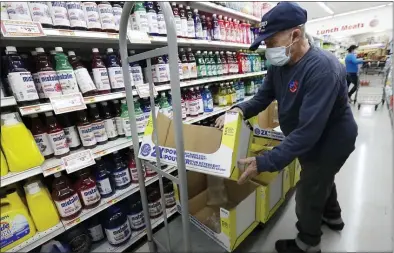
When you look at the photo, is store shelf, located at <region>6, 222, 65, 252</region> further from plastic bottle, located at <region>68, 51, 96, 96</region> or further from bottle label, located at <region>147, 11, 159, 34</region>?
bottle label, located at <region>147, 11, 159, 34</region>

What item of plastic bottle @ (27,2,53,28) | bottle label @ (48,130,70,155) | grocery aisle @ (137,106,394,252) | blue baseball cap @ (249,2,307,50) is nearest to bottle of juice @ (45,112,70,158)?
bottle label @ (48,130,70,155)

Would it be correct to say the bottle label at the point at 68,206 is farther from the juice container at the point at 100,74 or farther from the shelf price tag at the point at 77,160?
the juice container at the point at 100,74

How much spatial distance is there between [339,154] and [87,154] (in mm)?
1465

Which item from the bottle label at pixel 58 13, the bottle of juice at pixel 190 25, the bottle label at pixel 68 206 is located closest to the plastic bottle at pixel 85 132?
the bottle label at pixel 68 206

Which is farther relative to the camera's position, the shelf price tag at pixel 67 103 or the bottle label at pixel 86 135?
the bottle label at pixel 86 135

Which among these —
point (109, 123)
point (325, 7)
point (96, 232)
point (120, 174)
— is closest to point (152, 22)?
point (109, 123)

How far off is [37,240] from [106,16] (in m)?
1.35

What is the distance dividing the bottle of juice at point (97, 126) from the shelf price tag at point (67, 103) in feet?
0.74

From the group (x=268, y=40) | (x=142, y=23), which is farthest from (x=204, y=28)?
(x=268, y=40)

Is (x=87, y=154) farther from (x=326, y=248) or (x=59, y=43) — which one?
(x=326, y=248)

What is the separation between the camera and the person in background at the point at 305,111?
1.00 metres

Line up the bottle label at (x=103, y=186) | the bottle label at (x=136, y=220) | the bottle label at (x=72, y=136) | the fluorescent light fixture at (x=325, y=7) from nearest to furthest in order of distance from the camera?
the bottle label at (x=72, y=136), the bottle label at (x=103, y=186), the bottle label at (x=136, y=220), the fluorescent light fixture at (x=325, y=7)

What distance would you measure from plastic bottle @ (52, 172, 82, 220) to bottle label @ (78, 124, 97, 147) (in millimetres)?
226

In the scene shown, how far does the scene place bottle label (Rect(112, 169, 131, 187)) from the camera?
1519 millimetres
